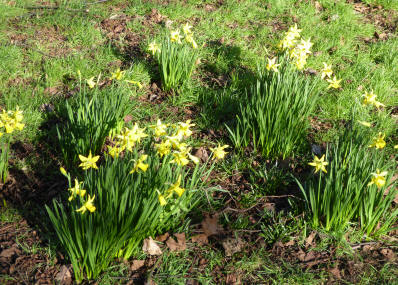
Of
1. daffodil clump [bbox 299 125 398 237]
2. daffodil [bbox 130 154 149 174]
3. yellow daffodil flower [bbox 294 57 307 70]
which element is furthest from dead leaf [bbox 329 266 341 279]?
yellow daffodil flower [bbox 294 57 307 70]

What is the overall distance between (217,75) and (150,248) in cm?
228

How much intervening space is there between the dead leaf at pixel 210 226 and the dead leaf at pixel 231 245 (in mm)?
98

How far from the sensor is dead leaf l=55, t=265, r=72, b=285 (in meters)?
2.53

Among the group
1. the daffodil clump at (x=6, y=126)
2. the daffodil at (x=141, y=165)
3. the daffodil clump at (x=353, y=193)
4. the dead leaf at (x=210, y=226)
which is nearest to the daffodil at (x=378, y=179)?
the daffodil clump at (x=353, y=193)

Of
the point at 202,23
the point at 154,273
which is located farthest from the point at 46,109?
the point at 202,23

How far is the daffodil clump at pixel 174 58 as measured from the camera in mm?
3908

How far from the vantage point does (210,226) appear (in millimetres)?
2908

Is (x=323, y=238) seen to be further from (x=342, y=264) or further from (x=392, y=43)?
(x=392, y=43)

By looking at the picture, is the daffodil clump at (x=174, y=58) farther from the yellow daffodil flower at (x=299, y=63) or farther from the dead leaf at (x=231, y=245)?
the dead leaf at (x=231, y=245)

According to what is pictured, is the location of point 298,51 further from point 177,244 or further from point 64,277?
point 64,277

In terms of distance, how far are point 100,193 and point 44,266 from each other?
604mm

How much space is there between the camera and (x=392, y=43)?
16.3 ft

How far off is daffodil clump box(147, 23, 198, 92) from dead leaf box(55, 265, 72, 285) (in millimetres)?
2017

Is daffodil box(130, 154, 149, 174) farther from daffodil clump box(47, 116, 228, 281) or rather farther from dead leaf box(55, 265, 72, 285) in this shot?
dead leaf box(55, 265, 72, 285)
